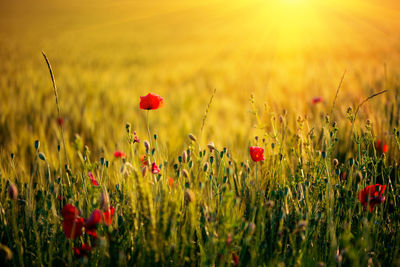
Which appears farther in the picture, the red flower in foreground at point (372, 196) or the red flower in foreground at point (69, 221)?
the red flower in foreground at point (372, 196)

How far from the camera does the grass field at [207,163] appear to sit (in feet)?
2.93

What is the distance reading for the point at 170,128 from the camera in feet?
7.88

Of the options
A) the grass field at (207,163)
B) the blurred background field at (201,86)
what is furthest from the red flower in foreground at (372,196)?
the blurred background field at (201,86)

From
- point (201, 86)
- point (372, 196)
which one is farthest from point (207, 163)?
point (201, 86)

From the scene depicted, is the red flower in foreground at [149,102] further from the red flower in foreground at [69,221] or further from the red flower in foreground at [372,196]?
the red flower in foreground at [372,196]

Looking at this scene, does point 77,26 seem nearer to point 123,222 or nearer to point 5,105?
point 5,105

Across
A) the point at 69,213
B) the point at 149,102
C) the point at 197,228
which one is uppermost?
the point at 149,102

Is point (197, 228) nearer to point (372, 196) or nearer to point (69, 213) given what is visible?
point (69, 213)

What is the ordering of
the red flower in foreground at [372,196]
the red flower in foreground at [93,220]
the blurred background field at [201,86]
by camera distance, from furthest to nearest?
1. the blurred background field at [201,86]
2. the red flower in foreground at [372,196]
3. the red flower in foreground at [93,220]

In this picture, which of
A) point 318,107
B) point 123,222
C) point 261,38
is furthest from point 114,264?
point 261,38

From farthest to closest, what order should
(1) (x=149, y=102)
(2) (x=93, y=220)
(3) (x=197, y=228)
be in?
(1) (x=149, y=102), (3) (x=197, y=228), (2) (x=93, y=220)

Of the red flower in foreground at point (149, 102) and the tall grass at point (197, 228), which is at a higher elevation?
the red flower in foreground at point (149, 102)

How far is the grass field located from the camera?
0.89 m

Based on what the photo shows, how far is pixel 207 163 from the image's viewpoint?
3.31 feet
